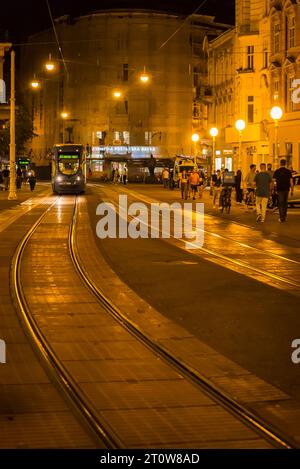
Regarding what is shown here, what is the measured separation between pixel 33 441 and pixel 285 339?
175 inches

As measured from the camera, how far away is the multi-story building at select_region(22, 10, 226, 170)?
97.2 metres

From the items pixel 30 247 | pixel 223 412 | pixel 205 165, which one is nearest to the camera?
pixel 223 412

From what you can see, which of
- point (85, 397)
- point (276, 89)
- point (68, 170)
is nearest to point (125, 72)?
point (68, 170)

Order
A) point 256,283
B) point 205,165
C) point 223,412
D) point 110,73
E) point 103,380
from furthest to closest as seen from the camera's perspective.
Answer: point 110,73, point 205,165, point 256,283, point 103,380, point 223,412

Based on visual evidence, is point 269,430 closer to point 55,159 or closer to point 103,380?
point 103,380

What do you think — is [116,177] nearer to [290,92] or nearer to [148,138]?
[148,138]

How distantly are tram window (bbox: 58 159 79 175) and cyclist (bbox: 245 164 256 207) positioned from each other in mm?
21797

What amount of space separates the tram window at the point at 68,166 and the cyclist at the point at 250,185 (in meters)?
21.8

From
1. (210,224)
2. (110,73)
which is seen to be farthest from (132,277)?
(110,73)

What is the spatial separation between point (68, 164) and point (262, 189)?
29909 mm

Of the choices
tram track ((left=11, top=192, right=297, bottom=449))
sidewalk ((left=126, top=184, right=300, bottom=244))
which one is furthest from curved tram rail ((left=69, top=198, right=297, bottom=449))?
sidewalk ((left=126, top=184, right=300, bottom=244))

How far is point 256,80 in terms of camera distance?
2381 inches

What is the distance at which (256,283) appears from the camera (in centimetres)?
1434

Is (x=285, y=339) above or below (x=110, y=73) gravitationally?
below
